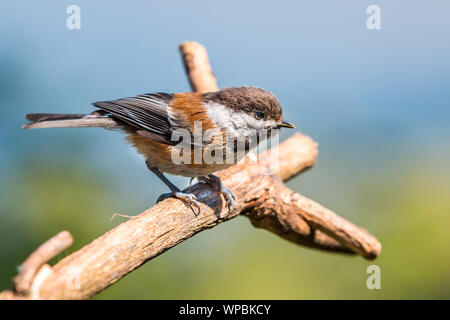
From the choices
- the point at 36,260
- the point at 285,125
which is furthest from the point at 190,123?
the point at 36,260

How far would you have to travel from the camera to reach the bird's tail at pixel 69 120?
231 cm

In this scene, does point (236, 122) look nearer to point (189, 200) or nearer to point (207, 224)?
point (189, 200)

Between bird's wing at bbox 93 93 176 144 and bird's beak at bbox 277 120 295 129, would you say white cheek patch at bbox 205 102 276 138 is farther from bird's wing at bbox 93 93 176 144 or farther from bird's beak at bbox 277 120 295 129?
bird's wing at bbox 93 93 176 144

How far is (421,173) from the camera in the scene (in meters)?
4.12

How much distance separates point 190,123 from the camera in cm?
253

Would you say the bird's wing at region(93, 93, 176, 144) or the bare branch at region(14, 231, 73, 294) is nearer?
the bare branch at region(14, 231, 73, 294)

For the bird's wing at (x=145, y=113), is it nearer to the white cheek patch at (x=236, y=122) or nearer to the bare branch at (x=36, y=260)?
the white cheek patch at (x=236, y=122)

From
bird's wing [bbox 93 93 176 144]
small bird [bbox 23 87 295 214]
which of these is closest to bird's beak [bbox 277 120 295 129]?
small bird [bbox 23 87 295 214]

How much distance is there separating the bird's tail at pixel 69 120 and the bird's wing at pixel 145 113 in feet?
0.20

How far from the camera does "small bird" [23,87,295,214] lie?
2.45 metres

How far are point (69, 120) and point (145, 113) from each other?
0.45 m

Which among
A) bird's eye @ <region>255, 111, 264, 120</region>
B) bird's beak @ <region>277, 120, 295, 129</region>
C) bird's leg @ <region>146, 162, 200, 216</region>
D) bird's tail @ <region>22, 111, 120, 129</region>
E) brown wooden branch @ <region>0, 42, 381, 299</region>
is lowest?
brown wooden branch @ <region>0, 42, 381, 299</region>

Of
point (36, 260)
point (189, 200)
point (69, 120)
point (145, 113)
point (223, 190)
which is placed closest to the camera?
point (36, 260)
